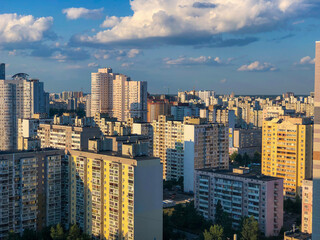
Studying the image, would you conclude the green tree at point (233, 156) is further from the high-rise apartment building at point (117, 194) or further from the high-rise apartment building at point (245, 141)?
the high-rise apartment building at point (117, 194)

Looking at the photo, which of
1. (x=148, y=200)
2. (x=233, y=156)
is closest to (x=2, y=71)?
(x=233, y=156)

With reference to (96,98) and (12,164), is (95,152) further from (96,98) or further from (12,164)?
(96,98)

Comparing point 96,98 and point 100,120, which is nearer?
point 100,120

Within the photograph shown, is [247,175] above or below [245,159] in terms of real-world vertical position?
above

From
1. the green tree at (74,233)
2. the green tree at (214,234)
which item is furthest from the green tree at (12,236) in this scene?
the green tree at (214,234)

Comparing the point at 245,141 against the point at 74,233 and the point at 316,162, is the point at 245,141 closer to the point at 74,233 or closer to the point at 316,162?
the point at 74,233

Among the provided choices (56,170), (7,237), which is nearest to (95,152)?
(56,170)

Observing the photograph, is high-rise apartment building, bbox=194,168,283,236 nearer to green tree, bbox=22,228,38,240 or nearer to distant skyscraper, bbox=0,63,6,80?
green tree, bbox=22,228,38,240
